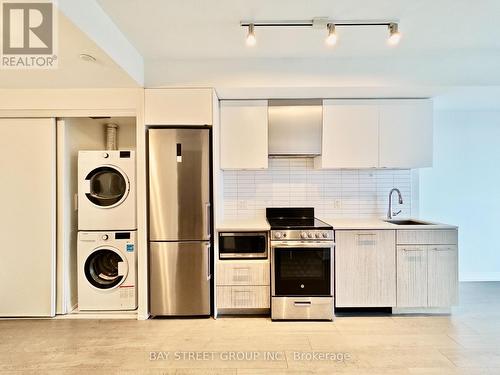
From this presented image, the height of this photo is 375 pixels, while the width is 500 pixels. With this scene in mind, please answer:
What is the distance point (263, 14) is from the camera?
2.01m

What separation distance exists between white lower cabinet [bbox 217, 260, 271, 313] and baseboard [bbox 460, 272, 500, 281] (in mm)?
2837

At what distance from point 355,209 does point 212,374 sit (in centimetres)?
237

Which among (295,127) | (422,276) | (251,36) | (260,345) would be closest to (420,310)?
(422,276)

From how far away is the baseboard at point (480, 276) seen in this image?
3.63 meters

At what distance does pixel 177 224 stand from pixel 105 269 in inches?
40.2

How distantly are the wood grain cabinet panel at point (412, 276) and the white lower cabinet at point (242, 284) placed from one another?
1.30 metres

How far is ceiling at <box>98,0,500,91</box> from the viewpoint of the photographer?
76.4 inches

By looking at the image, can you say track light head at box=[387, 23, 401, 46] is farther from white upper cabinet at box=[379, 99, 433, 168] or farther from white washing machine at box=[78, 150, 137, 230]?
white washing machine at box=[78, 150, 137, 230]

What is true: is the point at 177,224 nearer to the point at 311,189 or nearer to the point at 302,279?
the point at 302,279

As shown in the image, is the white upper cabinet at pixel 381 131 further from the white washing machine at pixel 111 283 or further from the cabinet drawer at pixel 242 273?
the white washing machine at pixel 111 283

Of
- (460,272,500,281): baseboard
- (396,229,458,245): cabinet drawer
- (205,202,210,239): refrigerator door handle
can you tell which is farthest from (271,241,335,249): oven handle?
(460,272,500,281): baseboard

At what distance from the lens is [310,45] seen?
2.44 meters

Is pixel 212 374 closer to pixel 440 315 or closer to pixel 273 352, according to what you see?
pixel 273 352

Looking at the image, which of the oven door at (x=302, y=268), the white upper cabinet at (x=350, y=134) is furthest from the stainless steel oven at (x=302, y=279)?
the white upper cabinet at (x=350, y=134)
